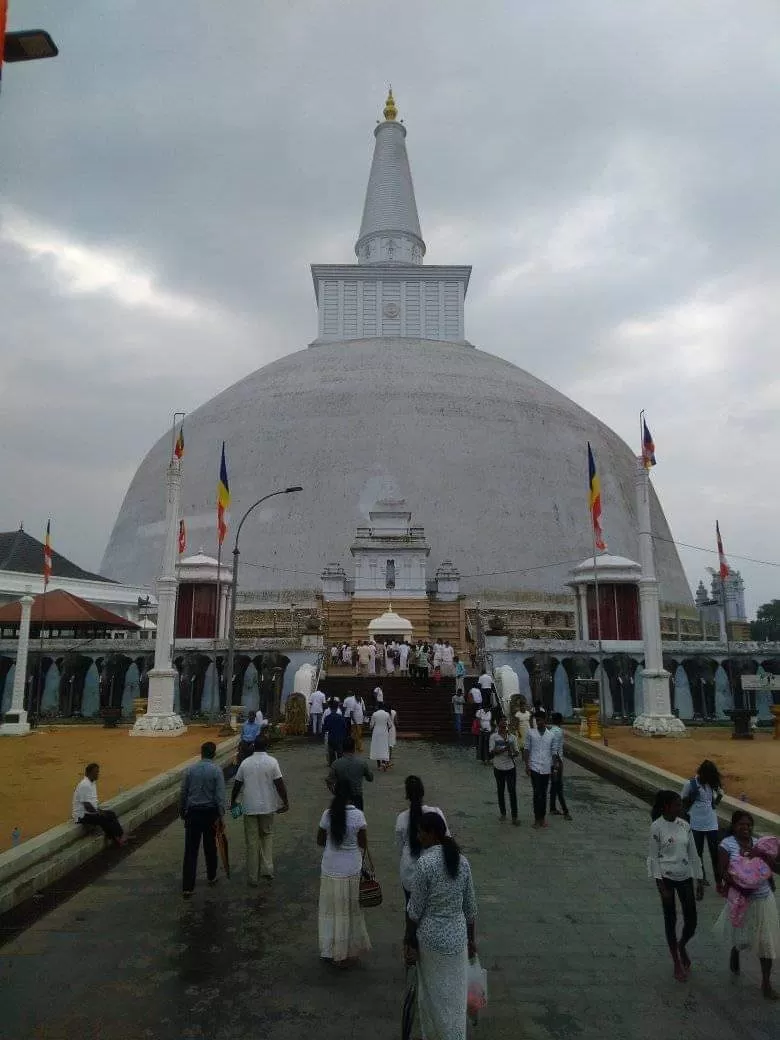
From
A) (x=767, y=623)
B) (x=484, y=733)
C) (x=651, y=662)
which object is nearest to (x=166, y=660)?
(x=484, y=733)

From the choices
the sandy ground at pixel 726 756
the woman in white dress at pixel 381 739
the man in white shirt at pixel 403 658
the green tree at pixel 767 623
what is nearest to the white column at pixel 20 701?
the woman in white dress at pixel 381 739

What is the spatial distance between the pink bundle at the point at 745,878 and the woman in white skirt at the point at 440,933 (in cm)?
222

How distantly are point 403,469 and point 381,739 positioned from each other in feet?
69.3

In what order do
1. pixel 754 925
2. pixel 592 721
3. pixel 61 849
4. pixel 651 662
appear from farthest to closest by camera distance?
1. pixel 651 662
2. pixel 592 721
3. pixel 61 849
4. pixel 754 925

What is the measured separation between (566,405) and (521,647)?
66.4 ft

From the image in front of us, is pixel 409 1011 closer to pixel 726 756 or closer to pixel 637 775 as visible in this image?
pixel 637 775

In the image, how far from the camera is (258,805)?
740 cm

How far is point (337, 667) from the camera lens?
26875 millimetres

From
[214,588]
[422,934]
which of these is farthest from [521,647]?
[422,934]

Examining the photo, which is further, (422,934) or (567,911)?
(567,911)

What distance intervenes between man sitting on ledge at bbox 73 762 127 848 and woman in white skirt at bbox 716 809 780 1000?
6.59 metres

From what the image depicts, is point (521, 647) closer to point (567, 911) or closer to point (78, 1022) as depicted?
point (567, 911)

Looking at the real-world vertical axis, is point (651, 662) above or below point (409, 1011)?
above

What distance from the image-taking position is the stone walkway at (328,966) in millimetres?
4613
